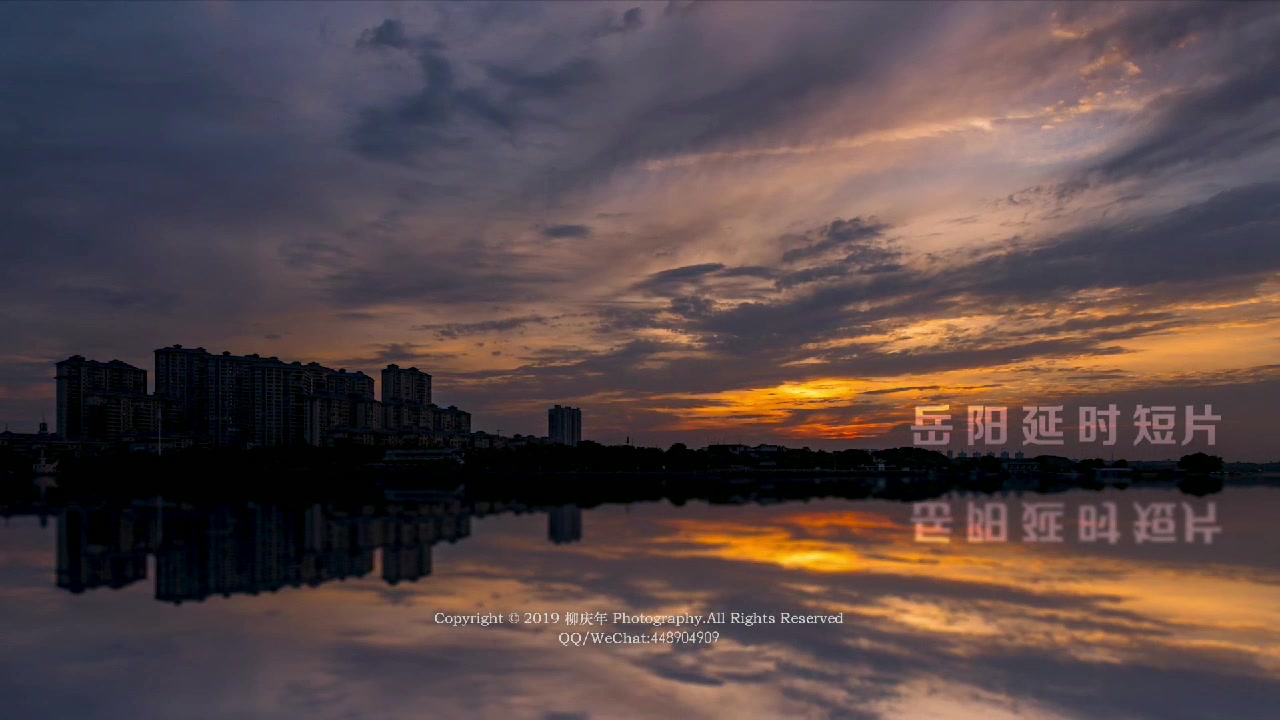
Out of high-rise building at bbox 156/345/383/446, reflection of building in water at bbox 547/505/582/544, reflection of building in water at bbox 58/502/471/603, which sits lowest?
reflection of building in water at bbox 547/505/582/544

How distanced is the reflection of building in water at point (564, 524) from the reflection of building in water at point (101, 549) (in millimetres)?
16192

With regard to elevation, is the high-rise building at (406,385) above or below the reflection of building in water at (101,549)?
above

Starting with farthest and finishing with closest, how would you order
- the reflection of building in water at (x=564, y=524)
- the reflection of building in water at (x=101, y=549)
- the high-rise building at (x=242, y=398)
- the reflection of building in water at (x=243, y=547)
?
the high-rise building at (x=242, y=398) → the reflection of building in water at (x=564, y=524) → the reflection of building in water at (x=101, y=549) → the reflection of building in water at (x=243, y=547)

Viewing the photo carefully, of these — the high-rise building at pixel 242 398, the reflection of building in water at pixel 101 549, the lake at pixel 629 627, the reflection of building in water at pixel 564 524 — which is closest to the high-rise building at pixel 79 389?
the high-rise building at pixel 242 398

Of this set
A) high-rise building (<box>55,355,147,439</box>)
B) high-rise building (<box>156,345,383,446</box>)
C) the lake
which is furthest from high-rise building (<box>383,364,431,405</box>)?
the lake

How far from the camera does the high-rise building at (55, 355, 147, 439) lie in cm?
14500

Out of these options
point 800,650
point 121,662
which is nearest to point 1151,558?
point 800,650

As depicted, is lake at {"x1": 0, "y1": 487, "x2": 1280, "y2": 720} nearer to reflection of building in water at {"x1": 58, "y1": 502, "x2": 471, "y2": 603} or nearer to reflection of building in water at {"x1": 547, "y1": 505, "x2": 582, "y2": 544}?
reflection of building in water at {"x1": 58, "y1": 502, "x2": 471, "y2": 603}

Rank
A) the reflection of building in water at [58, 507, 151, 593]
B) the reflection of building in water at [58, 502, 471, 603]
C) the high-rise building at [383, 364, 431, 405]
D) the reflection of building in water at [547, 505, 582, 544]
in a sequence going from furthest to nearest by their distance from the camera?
the high-rise building at [383, 364, 431, 405] → the reflection of building in water at [547, 505, 582, 544] → the reflection of building in water at [58, 507, 151, 593] → the reflection of building in water at [58, 502, 471, 603]

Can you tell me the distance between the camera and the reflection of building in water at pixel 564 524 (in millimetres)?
40062

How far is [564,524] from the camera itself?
1842 inches

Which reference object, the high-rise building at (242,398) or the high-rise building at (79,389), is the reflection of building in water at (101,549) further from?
the high-rise building at (79,389)

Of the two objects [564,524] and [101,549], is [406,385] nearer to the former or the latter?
[564,524]

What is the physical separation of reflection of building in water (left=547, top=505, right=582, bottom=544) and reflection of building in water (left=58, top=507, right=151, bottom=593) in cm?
1619
